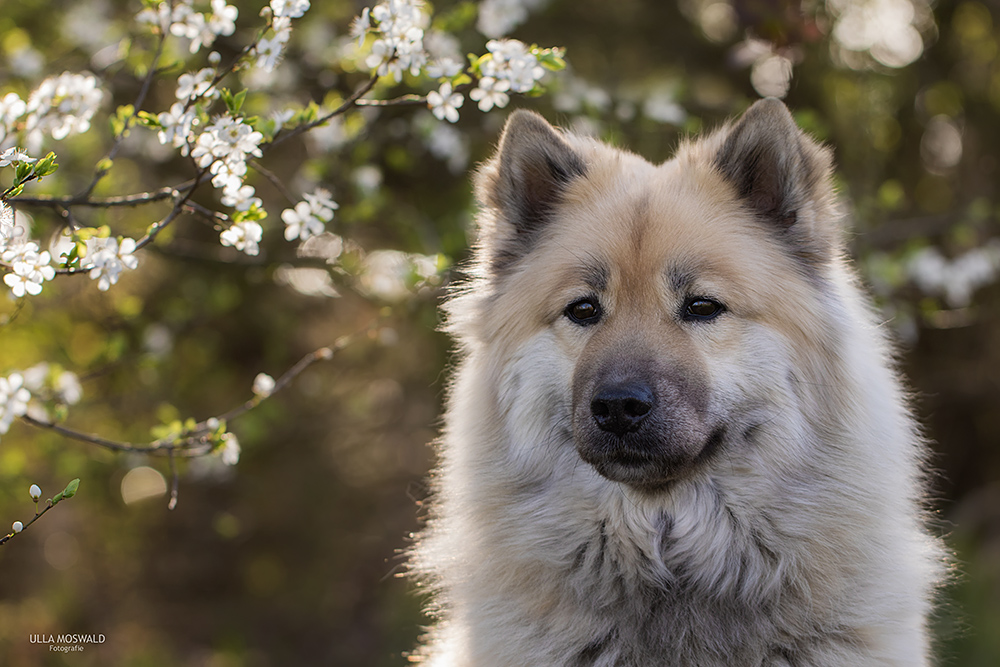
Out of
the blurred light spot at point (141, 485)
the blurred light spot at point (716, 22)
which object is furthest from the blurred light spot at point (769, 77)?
the blurred light spot at point (141, 485)

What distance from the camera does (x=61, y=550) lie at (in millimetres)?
7605

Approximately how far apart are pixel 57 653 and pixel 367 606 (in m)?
2.66

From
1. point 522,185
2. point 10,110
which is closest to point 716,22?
point 522,185

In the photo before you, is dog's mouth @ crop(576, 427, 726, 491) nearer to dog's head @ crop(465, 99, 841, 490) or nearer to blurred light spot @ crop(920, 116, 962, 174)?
dog's head @ crop(465, 99, 841, 490)

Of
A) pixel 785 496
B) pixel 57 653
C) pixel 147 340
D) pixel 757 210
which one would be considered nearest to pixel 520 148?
pixel 757 210

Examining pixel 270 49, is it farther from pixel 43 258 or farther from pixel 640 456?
pixel 640 456

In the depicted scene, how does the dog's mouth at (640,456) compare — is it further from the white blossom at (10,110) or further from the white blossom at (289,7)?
the white blossom at (10,110)

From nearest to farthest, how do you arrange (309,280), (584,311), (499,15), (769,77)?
(584,311)
(499,15)
(309,280)
(769,77)

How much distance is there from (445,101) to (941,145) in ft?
18.9

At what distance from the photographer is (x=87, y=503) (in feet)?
22.8

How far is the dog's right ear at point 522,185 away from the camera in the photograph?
2.99 m

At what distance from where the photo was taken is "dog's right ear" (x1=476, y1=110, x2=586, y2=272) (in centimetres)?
299

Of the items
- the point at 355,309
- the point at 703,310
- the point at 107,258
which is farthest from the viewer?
the point at 355,309

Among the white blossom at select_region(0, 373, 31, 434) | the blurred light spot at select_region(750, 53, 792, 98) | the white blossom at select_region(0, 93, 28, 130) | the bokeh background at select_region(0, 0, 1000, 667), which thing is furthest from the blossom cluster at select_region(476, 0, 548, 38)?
the white blossom at select_region(0, 373, 31, 434)
